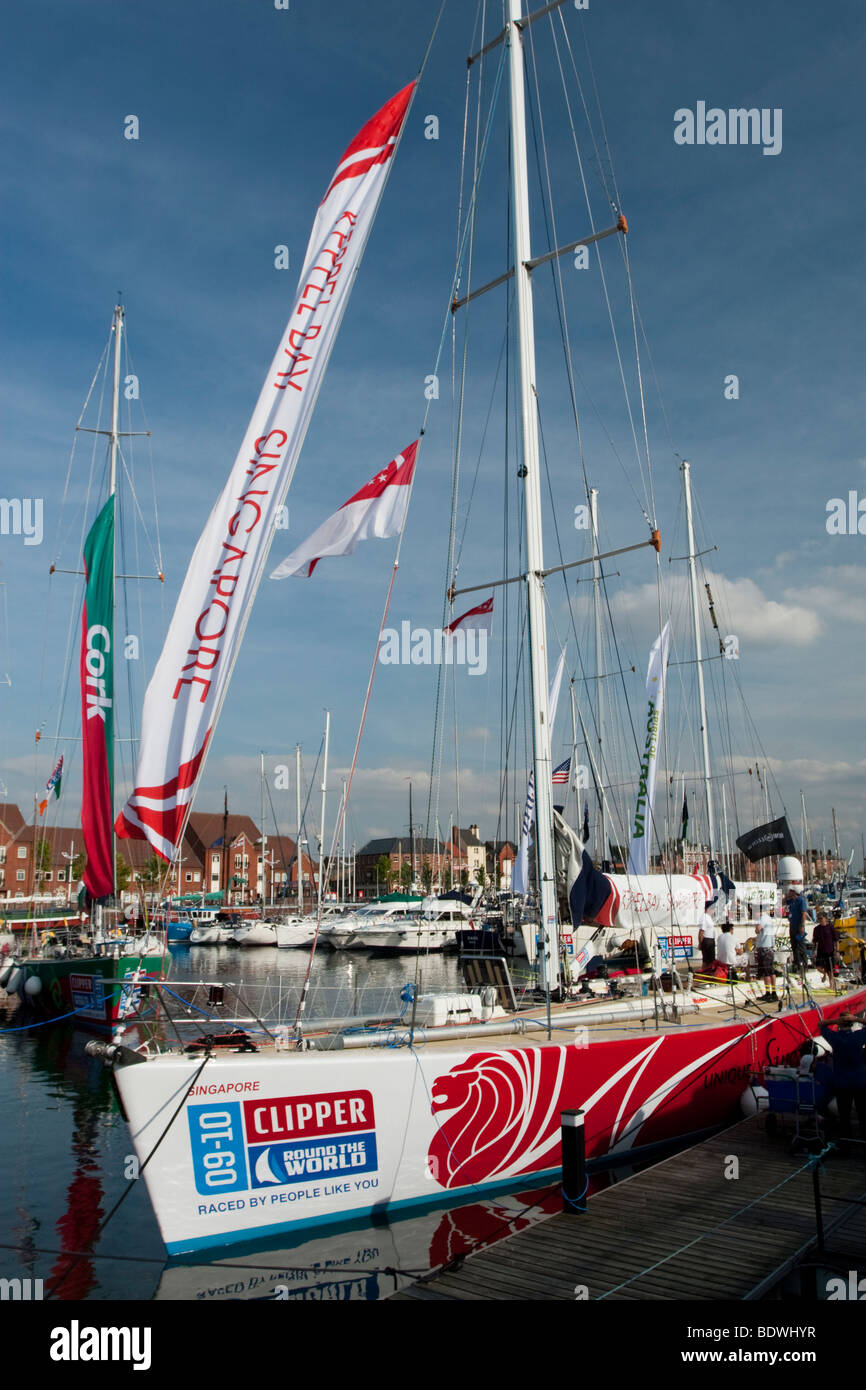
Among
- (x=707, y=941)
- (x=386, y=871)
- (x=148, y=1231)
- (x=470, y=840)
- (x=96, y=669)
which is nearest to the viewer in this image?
(x=148, y=1231)

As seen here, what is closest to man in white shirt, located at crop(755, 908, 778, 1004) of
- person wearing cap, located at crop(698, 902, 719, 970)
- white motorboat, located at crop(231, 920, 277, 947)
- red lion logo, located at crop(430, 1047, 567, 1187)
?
person wearing cap, located at crop(698, 902, 719, 970)

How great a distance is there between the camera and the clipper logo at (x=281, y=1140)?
8.73 meters

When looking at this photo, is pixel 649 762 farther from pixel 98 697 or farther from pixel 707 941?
pixel 98 697

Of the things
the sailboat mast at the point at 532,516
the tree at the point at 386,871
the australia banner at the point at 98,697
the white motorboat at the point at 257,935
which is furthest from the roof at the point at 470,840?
the sailboat mast at the point at 532,516

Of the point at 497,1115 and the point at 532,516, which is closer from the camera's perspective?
the point at 497,1115

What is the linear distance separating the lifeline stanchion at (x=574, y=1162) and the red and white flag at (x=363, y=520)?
6.16 metres

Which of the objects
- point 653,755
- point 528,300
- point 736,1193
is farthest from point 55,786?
point 736,1193

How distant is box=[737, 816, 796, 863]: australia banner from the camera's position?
96.9 feet

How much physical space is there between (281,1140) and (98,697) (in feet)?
47.1

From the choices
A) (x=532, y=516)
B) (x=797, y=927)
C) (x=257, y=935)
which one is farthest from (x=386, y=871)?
(x=532, y=516)

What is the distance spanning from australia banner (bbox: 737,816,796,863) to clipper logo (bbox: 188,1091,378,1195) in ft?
75.0

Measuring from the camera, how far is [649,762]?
21844 mm

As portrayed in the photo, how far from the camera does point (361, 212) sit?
10.3 m
